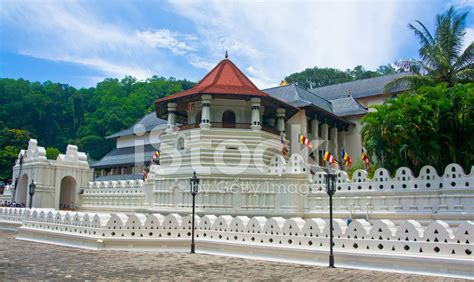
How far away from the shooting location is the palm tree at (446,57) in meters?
23.3

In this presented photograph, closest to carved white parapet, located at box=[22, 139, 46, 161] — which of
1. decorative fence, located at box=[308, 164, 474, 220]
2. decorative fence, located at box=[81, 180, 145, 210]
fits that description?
decorative fence, located at box=[81, 180, 145, 210]

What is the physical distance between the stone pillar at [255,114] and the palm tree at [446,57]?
27.1 feet

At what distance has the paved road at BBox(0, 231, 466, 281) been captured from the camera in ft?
31.9

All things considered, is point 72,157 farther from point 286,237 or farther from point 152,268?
point 286,237

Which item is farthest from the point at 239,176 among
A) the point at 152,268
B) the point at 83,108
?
the point at 83,108

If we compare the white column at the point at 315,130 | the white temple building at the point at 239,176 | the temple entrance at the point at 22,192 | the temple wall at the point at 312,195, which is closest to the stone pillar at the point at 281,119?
the white temple building at the point at 239,176

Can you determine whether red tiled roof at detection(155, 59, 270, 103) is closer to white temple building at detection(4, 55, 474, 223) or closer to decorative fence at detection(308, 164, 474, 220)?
white temple building at detection(4, 55, 474, 223)

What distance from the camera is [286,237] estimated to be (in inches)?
500

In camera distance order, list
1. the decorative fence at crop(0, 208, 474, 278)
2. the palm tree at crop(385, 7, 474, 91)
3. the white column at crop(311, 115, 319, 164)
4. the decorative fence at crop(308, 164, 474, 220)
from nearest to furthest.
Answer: the decorative fence at crop(0, 208, 474, 278), the decorative fence at crop(308, 164, 474, 220), the palm tree at crop(385, 7, 474, 91), the white column at crop(311, 115, 319, 164)

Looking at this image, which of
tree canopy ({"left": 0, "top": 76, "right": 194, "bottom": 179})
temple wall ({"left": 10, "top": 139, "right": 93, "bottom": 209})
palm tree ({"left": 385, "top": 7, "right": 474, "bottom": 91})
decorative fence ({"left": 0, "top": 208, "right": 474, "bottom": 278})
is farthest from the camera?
tree canopy ({"left": 0, "top": 76, "right": 194, "bottom": 179})

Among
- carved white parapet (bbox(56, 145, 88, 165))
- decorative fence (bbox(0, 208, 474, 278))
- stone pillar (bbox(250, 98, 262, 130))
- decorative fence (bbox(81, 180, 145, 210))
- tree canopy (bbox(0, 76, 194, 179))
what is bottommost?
decorative fence (bbox(0, 208, 474, 278))

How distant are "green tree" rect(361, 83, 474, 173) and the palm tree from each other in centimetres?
516

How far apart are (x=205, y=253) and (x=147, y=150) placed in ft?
116

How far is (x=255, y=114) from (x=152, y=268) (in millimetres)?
14745
